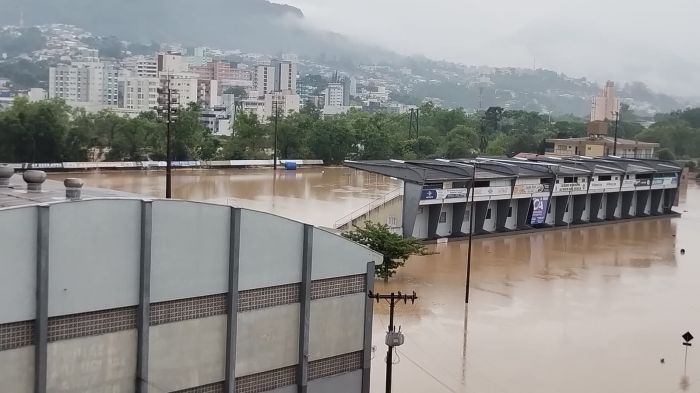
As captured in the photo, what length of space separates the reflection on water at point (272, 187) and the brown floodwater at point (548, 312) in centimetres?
27

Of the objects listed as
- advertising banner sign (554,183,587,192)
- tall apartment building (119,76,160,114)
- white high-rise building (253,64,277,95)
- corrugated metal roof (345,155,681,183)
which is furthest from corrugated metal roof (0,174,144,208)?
white high-rise building (253,64,277,95)

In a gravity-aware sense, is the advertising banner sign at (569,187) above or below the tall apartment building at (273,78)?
below

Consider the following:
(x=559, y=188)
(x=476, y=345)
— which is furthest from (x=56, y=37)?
(x=476, y=345)

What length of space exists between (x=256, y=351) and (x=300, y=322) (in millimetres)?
573

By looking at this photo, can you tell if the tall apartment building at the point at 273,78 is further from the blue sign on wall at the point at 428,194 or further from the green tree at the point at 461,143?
the blue sign on wall at the point at 428,194

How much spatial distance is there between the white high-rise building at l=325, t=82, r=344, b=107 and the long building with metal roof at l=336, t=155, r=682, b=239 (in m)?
131

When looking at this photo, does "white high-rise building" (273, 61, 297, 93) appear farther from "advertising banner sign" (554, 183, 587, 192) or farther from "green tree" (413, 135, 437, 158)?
"advertising banner sign" (554, 183, 587, 192)

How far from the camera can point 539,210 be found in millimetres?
27312

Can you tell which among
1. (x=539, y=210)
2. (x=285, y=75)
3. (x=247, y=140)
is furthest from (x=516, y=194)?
(x=285, y=75)

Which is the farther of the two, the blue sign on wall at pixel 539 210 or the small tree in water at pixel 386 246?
the blue sign on wall at pixel 539 210

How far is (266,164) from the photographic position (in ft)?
145

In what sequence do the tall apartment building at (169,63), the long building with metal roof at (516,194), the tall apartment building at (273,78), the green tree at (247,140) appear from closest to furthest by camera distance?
the long building with metal roof at (516,194)
the green tree at (247,140)
the tall apartment building at (169,63)
the tall apartment building at (273,78)

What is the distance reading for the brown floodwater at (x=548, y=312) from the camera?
12055mm

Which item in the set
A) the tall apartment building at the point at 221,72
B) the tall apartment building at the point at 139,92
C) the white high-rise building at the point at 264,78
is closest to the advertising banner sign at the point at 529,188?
the tall apartment building at the point at 139,92
